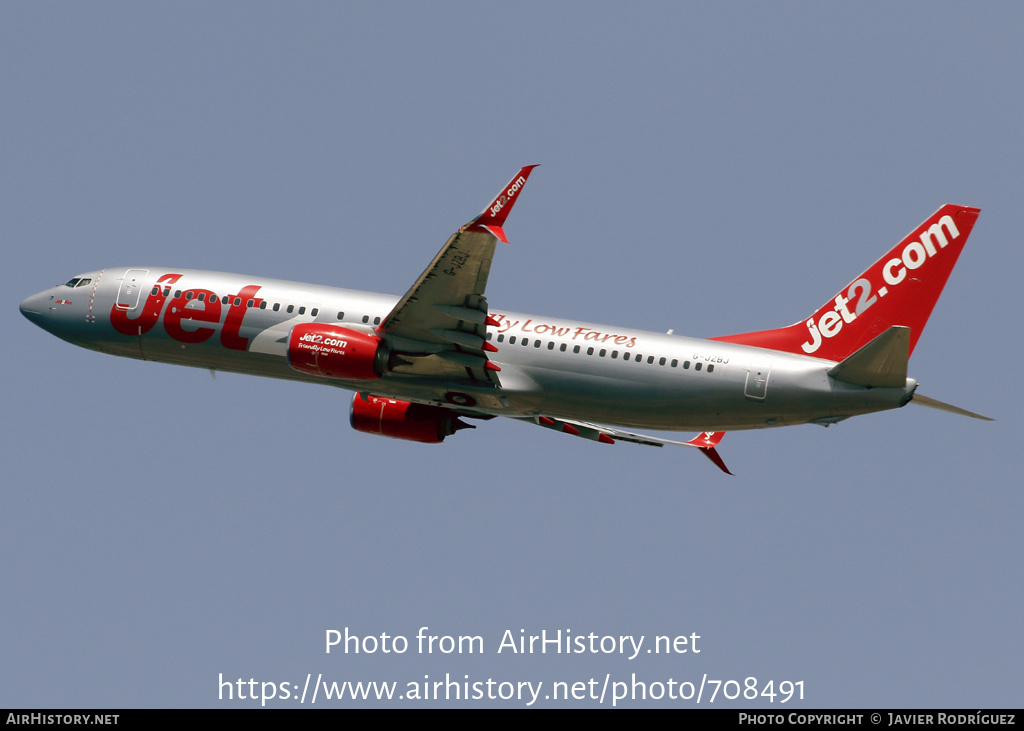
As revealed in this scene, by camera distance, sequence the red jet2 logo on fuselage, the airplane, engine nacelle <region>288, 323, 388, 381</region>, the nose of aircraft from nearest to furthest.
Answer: the airplane, engine nacelle <region>288, 323, 388, 381</region>, the red jet2 logo on fuselage, the nose of aircraft

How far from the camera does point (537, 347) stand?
42.5m

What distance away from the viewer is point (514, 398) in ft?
140

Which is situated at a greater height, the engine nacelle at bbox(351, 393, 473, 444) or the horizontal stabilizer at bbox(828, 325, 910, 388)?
Answer: the horizontal stabilizer at bbox(828, 325, 910, 388)

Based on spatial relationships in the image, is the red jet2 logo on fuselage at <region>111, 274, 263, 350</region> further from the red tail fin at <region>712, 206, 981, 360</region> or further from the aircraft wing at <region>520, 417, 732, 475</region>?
the red tail fin at <region>712, 206, 981, 360</region>

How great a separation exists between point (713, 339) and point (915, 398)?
6.63m

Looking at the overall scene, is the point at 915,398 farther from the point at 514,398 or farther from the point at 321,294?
the point at 321,294

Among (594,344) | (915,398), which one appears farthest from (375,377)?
(915,398)

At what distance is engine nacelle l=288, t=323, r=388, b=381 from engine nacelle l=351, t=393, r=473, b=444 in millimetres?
4300

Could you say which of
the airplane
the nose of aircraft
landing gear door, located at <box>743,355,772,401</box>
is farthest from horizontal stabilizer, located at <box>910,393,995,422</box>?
the nose of aircraft

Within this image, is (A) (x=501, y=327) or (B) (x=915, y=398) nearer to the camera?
(B) (x=915, y=398)

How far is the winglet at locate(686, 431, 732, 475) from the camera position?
45.7 m

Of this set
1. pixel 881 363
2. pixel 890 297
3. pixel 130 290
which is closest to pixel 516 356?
pixel 881 363

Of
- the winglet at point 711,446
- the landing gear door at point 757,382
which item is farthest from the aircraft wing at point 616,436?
the landing gear door at point 757,382
